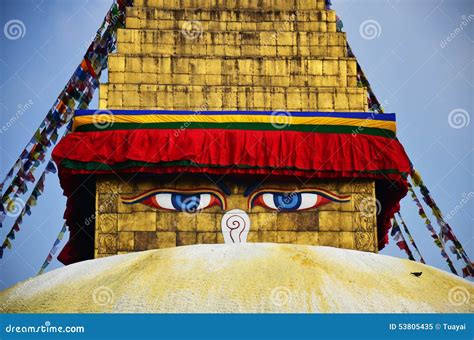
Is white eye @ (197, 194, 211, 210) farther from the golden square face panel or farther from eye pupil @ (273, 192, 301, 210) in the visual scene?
eye pupil @ (273, 192, 301, 210)

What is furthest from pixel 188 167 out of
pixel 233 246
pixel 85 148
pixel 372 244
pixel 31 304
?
pixel 31 304

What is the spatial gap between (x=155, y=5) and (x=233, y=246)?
690 cm

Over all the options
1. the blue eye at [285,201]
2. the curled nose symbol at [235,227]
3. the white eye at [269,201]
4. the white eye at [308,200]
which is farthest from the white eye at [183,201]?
the white eye at [308,200]

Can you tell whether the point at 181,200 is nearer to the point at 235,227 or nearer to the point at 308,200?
the point at 235,227

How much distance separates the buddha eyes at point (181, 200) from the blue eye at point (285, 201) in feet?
2.66

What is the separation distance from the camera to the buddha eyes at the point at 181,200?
1375 centimetres

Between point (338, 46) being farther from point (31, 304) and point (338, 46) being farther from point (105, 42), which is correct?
point (31, 304)

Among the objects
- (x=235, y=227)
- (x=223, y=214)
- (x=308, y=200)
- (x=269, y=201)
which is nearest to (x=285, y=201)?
(x=269, y=201)

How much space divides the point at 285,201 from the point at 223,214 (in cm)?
97

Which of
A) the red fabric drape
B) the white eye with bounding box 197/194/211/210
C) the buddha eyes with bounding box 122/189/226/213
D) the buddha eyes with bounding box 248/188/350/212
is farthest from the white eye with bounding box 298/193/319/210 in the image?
the white eye with bounding box 197/194/211/210

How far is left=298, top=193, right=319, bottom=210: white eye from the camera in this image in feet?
45.5

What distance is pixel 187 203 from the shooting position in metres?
13.8

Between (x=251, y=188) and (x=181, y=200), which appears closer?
(x=181, y=200)

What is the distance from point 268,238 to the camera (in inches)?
541
